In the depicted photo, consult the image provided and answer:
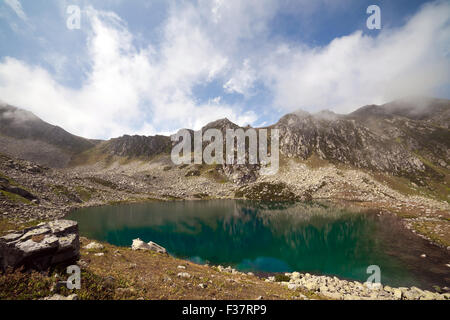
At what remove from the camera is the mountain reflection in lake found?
115 ft

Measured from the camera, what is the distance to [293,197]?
5207 inches

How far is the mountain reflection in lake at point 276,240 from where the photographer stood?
35094 mm

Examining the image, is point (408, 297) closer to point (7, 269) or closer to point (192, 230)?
point (7, 269)

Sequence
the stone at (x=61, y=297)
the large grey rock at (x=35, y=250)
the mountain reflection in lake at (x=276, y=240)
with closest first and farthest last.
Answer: the stone at (x=61, y=297)
the large grey rock at (x=35, y=250)
the mountain reflection in lake at (x=276, y=240)

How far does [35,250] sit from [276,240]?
5119 cm

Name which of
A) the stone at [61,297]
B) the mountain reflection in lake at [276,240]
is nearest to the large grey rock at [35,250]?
the stone at [61,297]

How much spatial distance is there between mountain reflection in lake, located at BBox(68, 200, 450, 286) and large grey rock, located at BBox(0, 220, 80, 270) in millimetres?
28546

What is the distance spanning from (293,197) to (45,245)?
136 meters

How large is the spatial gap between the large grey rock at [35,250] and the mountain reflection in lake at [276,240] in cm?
2855

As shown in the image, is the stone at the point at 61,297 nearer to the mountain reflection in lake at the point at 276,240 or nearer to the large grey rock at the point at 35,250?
the large grey rock at the point at 35,250

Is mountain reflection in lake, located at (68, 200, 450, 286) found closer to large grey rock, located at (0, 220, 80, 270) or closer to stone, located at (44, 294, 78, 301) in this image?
large grey rock, located at (0, 220, 80, 270)

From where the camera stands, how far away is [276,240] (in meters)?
51.8
